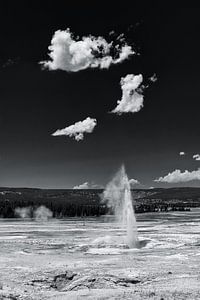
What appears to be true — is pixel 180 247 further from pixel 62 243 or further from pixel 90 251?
pixel 62 243

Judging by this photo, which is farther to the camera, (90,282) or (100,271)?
(100,271)

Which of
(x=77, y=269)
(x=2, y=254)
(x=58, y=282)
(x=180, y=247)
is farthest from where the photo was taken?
(x=180, y=247)

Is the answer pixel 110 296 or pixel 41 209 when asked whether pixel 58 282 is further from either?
pixel 41 209

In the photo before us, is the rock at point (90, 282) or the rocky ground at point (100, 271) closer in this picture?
the rocky ground at point (100, 271)

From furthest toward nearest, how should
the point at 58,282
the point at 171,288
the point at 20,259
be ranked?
the point at 20,259, the point at 58,282, the point at 171,288

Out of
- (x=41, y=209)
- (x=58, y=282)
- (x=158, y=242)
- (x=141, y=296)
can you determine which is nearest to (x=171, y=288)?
(x=141, y=296)

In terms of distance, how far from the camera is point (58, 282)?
89.9ft

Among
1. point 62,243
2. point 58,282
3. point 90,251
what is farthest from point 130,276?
point 62,243

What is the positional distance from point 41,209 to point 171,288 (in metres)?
142

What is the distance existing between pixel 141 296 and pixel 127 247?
25194mm

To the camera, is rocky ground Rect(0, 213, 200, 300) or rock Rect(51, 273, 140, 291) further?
rock Rect(51, 273, 140, 291)

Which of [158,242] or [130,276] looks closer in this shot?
[130,276]

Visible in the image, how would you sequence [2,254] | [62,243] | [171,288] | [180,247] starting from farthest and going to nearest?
1. [62,243]
2. [180,247]
3. [2,254]
4. [171,288]

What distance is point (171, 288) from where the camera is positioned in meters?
23.4
